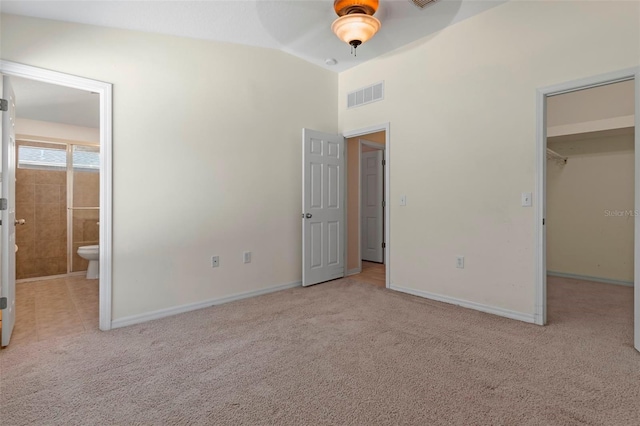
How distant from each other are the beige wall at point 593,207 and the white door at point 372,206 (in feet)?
8.38

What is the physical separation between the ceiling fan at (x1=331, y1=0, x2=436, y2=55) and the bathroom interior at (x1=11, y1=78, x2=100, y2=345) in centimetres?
314

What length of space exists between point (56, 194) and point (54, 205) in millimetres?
167

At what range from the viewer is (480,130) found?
318 centimetres

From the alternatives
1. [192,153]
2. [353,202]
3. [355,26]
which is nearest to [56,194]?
[192,153]

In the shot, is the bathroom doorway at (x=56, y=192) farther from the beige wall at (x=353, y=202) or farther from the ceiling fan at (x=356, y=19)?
the beige wall at (x=353, y=202)

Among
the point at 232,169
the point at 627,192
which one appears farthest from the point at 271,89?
the point at 627,192

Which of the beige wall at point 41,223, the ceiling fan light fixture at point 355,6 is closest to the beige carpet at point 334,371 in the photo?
the ceiling fan light fixture at point 355,6

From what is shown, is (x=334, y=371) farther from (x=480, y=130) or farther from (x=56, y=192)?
(x=56, y=192)

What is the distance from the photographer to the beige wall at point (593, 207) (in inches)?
167

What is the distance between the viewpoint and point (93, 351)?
233 cm

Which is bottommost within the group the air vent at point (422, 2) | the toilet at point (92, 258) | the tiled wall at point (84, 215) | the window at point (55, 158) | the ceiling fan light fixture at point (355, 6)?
the toilet at point (92, 258)

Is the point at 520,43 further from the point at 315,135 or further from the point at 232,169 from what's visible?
the point at 232,169

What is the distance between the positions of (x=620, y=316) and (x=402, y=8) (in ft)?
11.3

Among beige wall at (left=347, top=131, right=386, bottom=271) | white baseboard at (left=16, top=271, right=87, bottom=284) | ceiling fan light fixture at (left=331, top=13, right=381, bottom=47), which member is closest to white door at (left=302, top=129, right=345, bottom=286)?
beige wall at (left=347, top=131, right=386, bottom=271)
